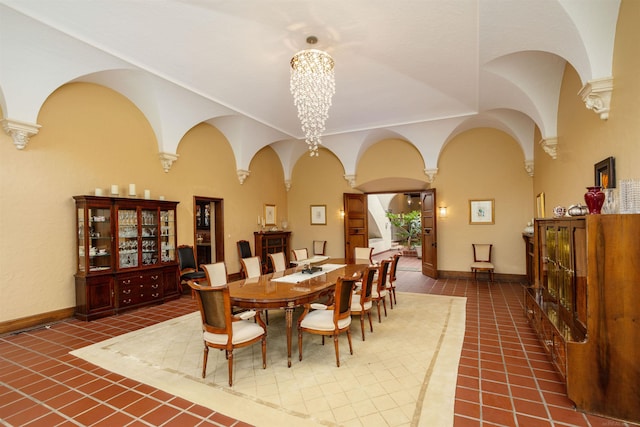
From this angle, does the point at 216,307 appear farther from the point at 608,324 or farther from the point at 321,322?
the point at 608,324

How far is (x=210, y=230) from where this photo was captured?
308 inches

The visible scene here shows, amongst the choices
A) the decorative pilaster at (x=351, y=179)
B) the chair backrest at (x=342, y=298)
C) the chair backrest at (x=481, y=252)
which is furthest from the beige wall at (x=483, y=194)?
the chair backrest at (x=342, y=298)

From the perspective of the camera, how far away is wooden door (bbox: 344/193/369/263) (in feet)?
28.6

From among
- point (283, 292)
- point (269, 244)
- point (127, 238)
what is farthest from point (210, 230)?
point (283, 292)

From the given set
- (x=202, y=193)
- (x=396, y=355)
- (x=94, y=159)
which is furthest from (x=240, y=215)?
(x=396, y=355)

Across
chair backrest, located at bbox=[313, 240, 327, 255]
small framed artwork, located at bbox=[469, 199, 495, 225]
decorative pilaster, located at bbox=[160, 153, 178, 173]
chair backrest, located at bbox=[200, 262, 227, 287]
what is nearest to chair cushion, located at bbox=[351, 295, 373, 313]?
chair backrest, located at bbox=[200, 262, 227, 287]

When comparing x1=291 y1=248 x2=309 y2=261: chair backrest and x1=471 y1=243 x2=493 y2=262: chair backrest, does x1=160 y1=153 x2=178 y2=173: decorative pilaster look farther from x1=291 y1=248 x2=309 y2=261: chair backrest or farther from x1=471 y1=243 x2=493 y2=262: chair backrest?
x1=471 y1=243 x2=493 y2=262: chair backrest

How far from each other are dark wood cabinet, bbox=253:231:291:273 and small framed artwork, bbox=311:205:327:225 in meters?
0.90

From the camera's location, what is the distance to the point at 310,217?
384 inches

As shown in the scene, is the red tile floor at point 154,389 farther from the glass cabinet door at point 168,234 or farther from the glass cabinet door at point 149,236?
the glass cabinet door at point 168,234

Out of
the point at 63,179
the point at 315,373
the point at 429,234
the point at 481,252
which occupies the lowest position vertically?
the point at 315,373

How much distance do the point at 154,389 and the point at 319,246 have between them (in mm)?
6876

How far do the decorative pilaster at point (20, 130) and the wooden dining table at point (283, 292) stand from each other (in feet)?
11.5

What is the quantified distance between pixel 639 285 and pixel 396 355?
6.92 feet
